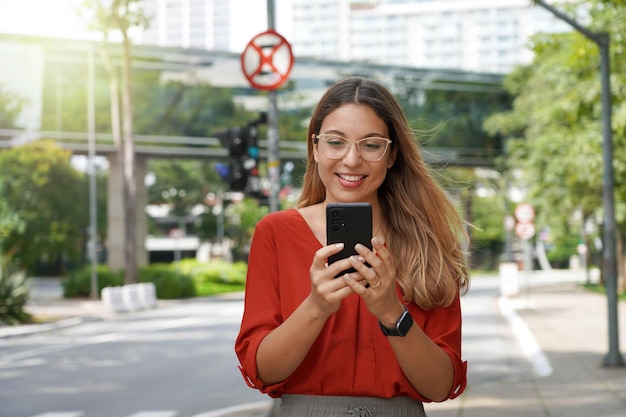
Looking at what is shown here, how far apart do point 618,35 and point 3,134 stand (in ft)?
95.7

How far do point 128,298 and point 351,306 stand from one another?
91.4 ft

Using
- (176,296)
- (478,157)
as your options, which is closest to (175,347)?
(176,296)

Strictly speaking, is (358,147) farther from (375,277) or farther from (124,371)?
(124,371)

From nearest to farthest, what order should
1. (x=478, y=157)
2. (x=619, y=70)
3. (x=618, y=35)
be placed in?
(x=618, y=35), (x=619, y=70), (x=478, y=157)

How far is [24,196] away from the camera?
40.7m

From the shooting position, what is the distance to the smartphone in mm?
2268

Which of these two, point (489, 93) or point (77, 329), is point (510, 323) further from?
point (489, 93)

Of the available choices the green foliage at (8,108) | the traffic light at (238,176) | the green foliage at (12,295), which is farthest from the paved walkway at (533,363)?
the green foliage at (8,108)

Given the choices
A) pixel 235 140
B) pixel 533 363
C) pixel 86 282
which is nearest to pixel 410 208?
pixel 235 140

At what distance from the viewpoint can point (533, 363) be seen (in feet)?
49.3

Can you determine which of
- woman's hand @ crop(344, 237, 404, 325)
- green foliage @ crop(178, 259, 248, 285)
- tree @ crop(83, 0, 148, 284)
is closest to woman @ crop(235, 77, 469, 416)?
woman's hand @ crop(344, 237, 404, 325)

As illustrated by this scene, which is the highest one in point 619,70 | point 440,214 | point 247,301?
point 619,70

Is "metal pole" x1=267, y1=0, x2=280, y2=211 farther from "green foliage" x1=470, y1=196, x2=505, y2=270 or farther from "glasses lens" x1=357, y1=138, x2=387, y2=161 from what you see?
"green foliage" x1=470, y1=196, x2=505, y2=270

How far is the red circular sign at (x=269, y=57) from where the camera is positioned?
10492 mm
